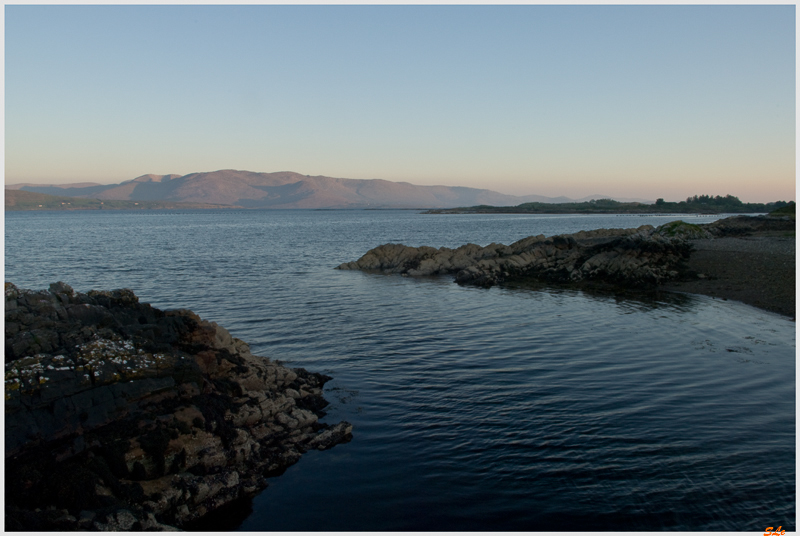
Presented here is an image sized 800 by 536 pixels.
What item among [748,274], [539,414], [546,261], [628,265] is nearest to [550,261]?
[546,261]

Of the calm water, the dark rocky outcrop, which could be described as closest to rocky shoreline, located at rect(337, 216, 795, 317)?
the dark rocky outcrop

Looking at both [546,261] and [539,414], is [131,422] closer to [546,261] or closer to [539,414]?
[539,414]

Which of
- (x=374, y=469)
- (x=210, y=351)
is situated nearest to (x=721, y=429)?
(x=374, y=469)

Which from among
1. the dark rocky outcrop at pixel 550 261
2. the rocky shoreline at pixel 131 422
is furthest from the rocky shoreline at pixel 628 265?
the rocky shoreline at pixel 131 422

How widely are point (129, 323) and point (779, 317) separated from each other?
21.6 meters

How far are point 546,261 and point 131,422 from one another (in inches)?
1130

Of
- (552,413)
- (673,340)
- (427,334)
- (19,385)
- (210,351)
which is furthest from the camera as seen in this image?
(427,334)

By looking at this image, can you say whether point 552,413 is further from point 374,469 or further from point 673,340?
point 673,340

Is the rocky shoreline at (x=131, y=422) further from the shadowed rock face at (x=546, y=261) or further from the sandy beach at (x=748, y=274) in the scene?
the shadowed rock face at (x=546, y=261)

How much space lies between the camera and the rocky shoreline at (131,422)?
7.07 m

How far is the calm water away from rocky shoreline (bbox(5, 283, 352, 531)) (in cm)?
73

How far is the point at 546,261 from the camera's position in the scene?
33500 millimetres

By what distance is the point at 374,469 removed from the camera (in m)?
8.73

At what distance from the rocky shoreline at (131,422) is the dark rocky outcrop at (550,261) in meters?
20.0
